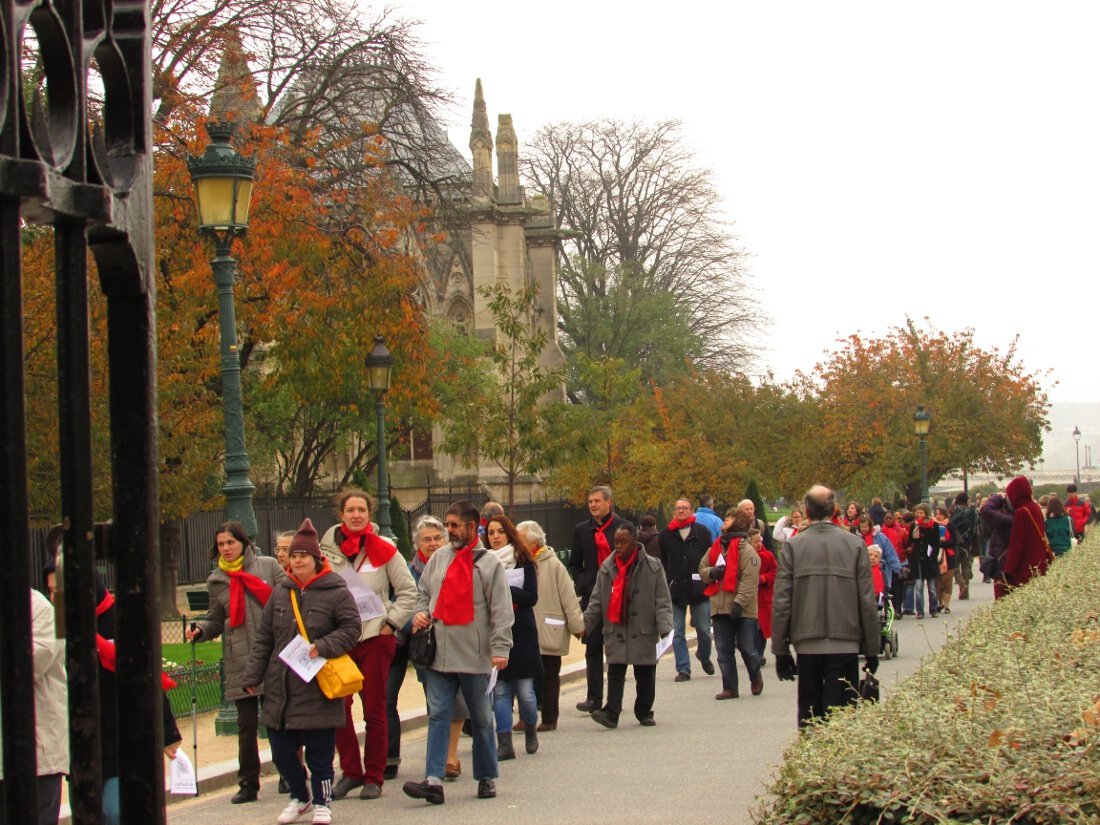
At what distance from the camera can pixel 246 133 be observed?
2622 cm

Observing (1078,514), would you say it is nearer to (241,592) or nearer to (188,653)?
(188,653)

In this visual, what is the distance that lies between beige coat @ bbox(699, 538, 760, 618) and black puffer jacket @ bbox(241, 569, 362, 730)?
724cm

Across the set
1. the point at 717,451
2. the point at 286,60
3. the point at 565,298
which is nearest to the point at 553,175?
the point at 565,298

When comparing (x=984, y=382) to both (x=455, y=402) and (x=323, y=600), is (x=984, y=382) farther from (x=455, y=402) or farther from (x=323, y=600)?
(x=323, y=600)

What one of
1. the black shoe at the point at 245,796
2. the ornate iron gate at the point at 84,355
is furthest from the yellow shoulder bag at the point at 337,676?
the ornate iron gate at the point at 84,355

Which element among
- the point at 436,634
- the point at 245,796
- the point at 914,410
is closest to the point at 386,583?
the point at 436,634

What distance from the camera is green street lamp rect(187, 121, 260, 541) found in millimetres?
13281

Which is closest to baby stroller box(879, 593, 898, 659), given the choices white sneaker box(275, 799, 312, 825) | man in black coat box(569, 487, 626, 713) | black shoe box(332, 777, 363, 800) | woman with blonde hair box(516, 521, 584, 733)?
man in black coat box(569, 487, 626, 713)

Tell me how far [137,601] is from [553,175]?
6370 cm

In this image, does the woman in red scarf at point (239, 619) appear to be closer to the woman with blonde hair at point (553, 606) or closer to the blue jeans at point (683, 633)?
the woman with blonde hair at point (553, 606)

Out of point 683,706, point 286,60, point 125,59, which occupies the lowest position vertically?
point 683,706

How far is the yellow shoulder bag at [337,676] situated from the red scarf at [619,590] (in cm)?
485

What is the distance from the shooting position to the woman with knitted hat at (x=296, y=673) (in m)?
9.08

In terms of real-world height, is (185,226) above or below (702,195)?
below
